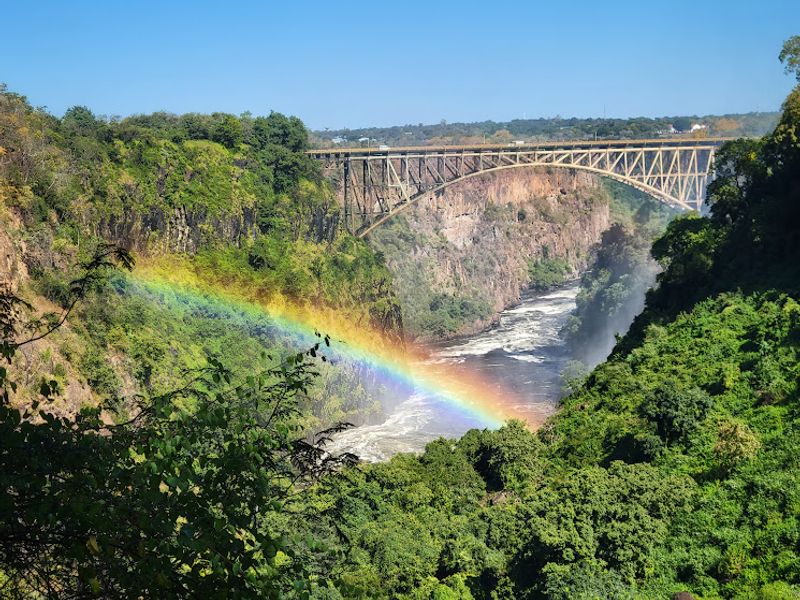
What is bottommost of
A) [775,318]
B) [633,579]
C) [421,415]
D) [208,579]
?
[421,415]

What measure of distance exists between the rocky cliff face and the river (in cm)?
318

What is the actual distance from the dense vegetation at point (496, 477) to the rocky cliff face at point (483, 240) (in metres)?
46.9

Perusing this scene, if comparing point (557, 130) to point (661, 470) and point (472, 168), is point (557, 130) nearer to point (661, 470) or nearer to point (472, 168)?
point (472, 168)

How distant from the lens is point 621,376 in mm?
30812

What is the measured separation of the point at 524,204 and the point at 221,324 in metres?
59.4

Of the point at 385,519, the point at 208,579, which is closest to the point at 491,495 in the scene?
the point at 385,519

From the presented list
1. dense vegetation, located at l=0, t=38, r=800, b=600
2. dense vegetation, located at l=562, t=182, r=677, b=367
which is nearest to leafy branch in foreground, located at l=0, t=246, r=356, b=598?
dense vegetation, located at l=0, t=38, r=800, b=600

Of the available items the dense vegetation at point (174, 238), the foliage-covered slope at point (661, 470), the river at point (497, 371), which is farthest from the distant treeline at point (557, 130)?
the foliage-covered slope at point (661, 470)

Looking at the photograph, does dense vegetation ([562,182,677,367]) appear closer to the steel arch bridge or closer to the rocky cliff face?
the steel arch bridge

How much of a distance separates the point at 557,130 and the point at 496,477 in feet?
426

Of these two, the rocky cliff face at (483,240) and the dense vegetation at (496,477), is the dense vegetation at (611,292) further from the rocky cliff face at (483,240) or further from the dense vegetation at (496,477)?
the dense vegetation at (496,477)

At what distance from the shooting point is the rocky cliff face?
85250 mm

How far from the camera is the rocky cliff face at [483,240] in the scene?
280 feet

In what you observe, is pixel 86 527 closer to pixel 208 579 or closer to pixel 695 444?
pixel 208 579
